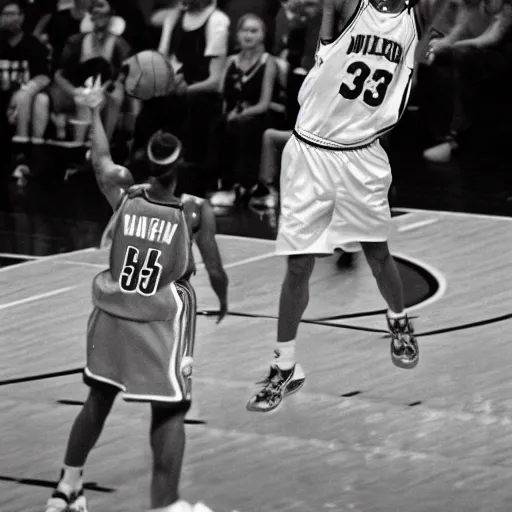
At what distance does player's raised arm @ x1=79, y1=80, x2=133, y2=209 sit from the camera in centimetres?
568

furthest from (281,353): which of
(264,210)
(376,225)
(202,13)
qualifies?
(202,13)

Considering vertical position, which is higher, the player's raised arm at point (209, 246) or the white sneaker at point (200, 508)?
the player's raised arm at point (209, 246)

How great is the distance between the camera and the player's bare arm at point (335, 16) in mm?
6762

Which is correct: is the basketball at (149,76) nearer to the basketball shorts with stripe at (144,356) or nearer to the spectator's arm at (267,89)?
the spectator's arm at (267,89)

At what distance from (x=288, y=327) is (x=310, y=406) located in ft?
1.29

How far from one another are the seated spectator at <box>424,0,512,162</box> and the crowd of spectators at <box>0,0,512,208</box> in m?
0.01

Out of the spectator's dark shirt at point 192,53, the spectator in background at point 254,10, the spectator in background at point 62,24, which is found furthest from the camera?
the spectator in background at point 62,24

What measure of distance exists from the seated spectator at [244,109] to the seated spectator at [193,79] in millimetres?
130

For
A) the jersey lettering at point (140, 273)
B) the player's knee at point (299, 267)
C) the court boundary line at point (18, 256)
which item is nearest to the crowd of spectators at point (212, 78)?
the court boundary line at point (18, 256)

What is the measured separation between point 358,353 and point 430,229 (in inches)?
132

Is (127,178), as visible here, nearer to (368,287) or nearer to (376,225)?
(376,225)

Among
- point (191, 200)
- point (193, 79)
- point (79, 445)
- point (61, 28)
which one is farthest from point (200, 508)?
point (61, 28)

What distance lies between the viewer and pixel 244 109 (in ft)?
40.6

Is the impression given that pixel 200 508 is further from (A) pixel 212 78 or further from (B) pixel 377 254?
(A) pixel 212 78
